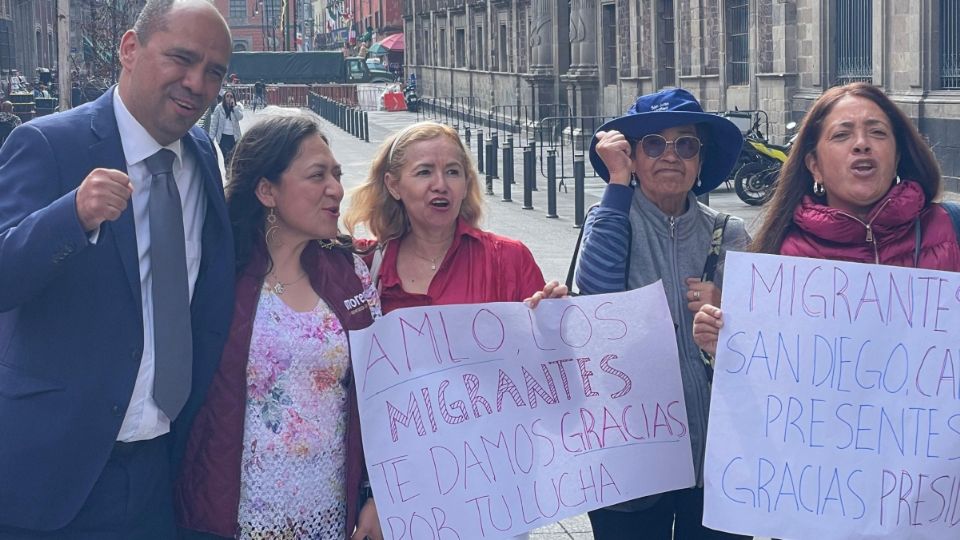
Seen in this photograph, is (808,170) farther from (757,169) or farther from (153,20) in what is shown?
(757,169)

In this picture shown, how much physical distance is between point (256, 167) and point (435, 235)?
0.54m

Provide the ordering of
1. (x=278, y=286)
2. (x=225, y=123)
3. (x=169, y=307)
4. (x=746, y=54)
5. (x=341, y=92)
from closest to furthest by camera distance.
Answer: (x=169, y=307) → (x=278, y=286) → (x=225, y=123) → (x=746, y=54) → (x=341, y=92)

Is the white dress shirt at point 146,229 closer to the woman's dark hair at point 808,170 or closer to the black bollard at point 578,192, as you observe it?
the woman's dark hair at point 808,170

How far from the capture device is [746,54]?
25.2 meters

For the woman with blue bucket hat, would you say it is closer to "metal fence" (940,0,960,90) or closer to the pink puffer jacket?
the pink puffer jacket

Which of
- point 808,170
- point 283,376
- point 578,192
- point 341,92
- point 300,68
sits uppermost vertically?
point 300,68

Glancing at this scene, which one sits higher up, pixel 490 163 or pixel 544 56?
pixel 544 56

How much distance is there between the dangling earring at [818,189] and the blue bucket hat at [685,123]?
1.00ft

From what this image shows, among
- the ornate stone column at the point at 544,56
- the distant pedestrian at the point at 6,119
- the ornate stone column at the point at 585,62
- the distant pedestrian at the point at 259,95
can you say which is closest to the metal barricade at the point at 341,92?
the distant pedestrian at the point at 259,95

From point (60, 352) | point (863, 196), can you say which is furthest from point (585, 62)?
point (60, 352)

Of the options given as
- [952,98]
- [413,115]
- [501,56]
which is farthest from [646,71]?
[413,115]

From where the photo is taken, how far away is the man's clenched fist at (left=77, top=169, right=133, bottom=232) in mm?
2711

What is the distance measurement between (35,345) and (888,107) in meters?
2.07

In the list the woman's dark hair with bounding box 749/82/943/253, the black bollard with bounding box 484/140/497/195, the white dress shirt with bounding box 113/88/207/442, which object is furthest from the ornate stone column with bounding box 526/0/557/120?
the white dress shirt with bounding box 113/88/207/442
